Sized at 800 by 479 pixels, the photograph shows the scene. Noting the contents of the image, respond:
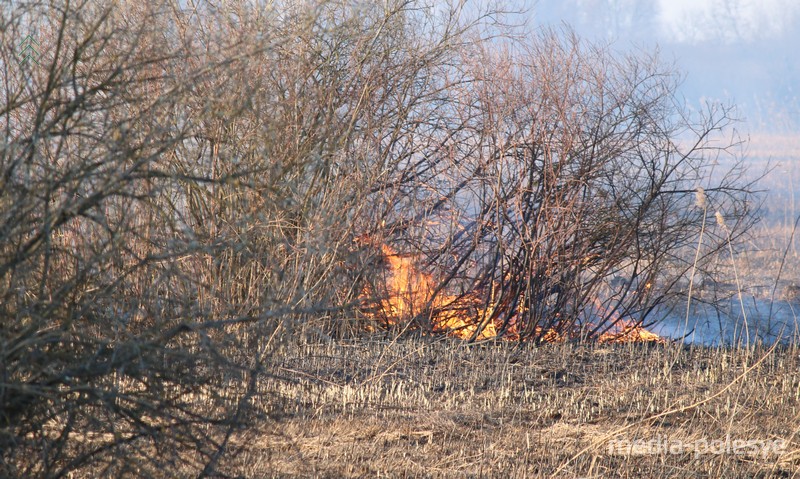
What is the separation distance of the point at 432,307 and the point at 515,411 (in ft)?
11.5

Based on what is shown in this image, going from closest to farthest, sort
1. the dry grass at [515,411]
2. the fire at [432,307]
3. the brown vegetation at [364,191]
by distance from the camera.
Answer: the brown vegetation at [364,191]
the dry grass at [515,411]
the fire at [432,307]

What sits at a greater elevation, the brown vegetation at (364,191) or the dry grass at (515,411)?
the brown vegetation at (364,191)

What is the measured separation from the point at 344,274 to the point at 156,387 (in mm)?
4455

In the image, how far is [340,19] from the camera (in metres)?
9.05

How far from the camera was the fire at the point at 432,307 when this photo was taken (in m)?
9.48

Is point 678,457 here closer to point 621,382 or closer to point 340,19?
point 621,382

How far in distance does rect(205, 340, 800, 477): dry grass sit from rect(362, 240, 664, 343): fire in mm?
580

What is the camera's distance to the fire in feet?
31.1

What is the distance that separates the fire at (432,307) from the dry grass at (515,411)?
1.90 ft

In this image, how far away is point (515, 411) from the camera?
6.49m

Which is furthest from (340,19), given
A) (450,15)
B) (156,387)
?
(156,387)

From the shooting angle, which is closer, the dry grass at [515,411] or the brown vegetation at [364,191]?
the brown vegetation at [364,191]

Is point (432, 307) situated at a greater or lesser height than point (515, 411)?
greater

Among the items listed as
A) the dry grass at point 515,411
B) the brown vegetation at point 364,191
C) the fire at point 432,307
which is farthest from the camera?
the fire at point 432,307
